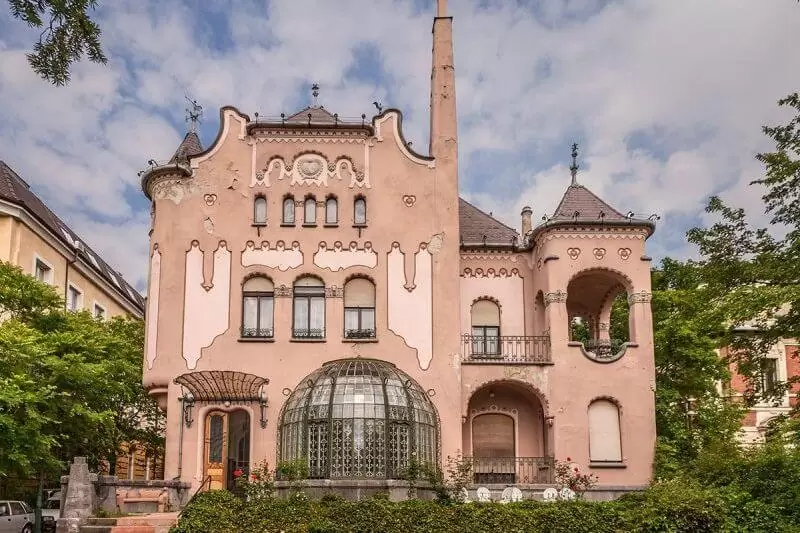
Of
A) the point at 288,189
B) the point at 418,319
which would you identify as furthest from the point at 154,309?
the point at 418,319

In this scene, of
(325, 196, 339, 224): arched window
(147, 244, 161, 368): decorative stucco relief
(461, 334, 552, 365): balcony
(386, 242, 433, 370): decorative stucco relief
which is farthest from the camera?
(325, 196, 339, 224): arched window

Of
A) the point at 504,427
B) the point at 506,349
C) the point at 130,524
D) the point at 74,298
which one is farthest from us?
the point at 74,298

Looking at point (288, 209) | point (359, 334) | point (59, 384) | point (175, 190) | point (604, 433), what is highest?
point (175, 190)

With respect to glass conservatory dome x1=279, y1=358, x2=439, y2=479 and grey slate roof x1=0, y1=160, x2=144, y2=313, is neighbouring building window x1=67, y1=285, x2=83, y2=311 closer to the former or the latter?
grey slate roof x1=0, y1=160, x2=144, y2=313

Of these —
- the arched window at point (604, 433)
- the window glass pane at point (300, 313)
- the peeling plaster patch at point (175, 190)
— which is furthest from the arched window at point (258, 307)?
the arched window at point (604, 433)

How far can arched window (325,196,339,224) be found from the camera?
29031mm

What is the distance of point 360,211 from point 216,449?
884cm

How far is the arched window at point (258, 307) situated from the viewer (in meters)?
28.2

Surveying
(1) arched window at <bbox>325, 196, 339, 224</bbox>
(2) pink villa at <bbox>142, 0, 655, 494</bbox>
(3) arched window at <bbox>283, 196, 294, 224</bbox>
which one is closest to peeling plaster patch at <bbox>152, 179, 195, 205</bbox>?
(2) pink villa at <bbox>142, 0, 655, 494</bbox>

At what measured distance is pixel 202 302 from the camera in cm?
2817

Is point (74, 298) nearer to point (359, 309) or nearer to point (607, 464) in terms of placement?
point (359, 309)

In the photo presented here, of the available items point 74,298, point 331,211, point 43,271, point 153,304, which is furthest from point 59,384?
point 74,298

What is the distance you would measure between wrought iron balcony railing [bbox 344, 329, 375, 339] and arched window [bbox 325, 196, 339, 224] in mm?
3635

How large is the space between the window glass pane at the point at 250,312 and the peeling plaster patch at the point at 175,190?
3921 mm
